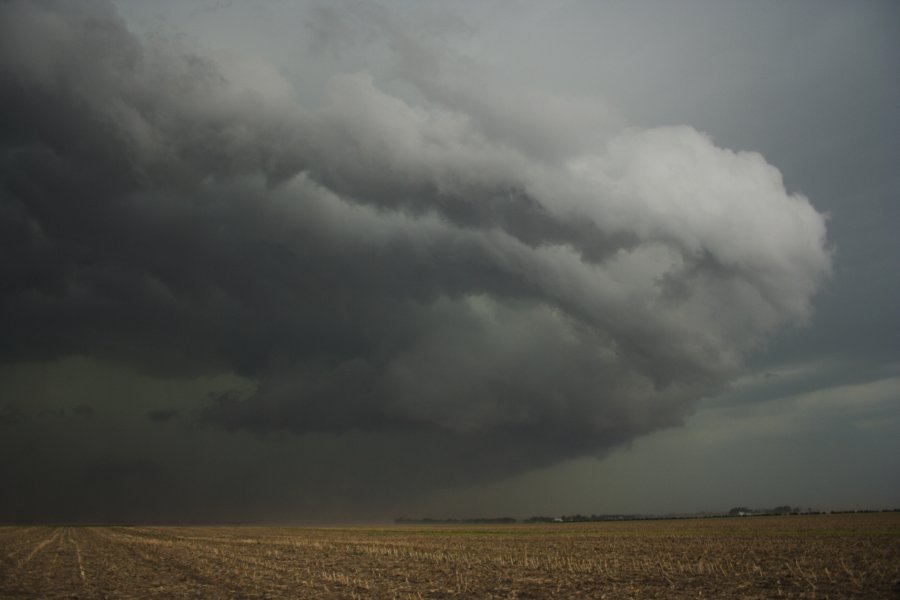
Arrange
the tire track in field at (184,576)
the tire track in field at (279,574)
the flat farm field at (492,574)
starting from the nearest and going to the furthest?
the flat farm field at (492,574)
the tire track in field at (279,574)
the tire track in field at (184,576)

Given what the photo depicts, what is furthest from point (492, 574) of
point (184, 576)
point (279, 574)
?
point (184, 576)

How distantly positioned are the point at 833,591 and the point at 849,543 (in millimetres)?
31376

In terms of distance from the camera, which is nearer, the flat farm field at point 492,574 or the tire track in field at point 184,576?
the flat farm field at point 492,574

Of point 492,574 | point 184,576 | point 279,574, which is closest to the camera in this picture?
point 492,574

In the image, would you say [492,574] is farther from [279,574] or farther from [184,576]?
[184,576]

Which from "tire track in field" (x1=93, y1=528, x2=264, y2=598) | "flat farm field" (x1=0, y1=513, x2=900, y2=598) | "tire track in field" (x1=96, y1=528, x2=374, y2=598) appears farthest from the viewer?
"tire track in field" (x1=93, y1=528, x2=264, y2=598)

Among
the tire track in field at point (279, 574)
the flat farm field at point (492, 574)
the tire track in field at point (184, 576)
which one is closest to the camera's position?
the flat farm field at point (492, 574)

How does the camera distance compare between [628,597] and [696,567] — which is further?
[696,567]

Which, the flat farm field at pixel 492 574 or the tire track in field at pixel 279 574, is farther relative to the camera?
the tire track in field at pixel 279 574

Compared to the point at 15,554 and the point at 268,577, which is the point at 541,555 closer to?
the point at 268,577

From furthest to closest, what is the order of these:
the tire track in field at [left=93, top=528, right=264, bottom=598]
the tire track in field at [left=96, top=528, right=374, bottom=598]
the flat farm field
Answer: the tire track in field at [left=93, top=528, right=264, bottom=598] < the tire track in field at [left=96, top=528, right=374, bottom=598] < the flat farm field

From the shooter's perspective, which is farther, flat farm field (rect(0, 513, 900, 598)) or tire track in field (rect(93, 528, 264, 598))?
tire track in field (rect(93, 528, 264, 598))

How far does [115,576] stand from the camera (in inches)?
1473

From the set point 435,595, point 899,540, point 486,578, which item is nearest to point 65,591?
point 435,595
